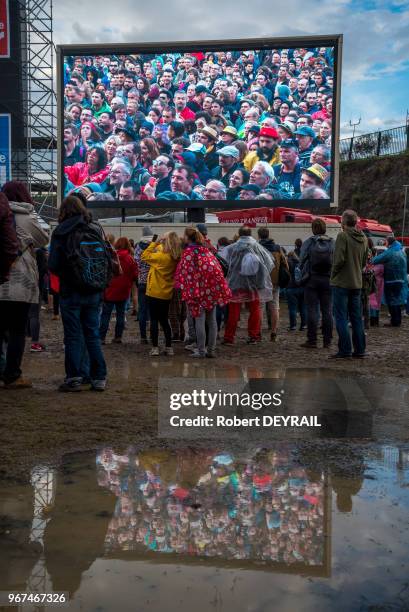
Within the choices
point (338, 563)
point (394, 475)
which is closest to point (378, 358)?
point (394, 475)

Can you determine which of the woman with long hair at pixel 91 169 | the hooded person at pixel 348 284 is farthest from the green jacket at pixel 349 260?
Answer: the woman with long hair at pixel 91 169

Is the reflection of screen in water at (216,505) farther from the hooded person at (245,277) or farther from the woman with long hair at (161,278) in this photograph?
the hooded person at (245,277)

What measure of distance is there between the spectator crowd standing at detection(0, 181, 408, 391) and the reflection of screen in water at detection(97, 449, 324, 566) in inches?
88.7

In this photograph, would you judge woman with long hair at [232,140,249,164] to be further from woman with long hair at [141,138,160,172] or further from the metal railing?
the metal railing

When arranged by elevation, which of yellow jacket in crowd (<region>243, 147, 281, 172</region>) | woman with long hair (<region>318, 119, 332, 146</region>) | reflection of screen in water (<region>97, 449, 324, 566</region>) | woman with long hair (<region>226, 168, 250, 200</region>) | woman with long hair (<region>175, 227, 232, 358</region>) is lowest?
reflection of screen in water (<region>97, 449, 324, 566</region>)

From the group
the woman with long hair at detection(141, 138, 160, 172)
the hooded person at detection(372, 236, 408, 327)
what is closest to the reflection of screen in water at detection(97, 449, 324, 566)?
the hooded person at detection(372, 236, 408, 327)

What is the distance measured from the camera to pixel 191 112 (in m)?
21.7

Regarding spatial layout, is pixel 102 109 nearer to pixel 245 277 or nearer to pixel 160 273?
pixel 245 277

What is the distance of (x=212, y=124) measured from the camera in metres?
21.7

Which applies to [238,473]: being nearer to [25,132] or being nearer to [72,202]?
[72,202]

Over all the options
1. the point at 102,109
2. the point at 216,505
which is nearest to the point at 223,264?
the point at 216,505

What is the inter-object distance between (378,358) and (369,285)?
2386mm

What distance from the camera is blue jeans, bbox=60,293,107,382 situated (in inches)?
259

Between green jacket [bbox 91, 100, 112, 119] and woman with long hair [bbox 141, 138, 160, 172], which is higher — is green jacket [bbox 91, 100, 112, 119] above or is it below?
above
